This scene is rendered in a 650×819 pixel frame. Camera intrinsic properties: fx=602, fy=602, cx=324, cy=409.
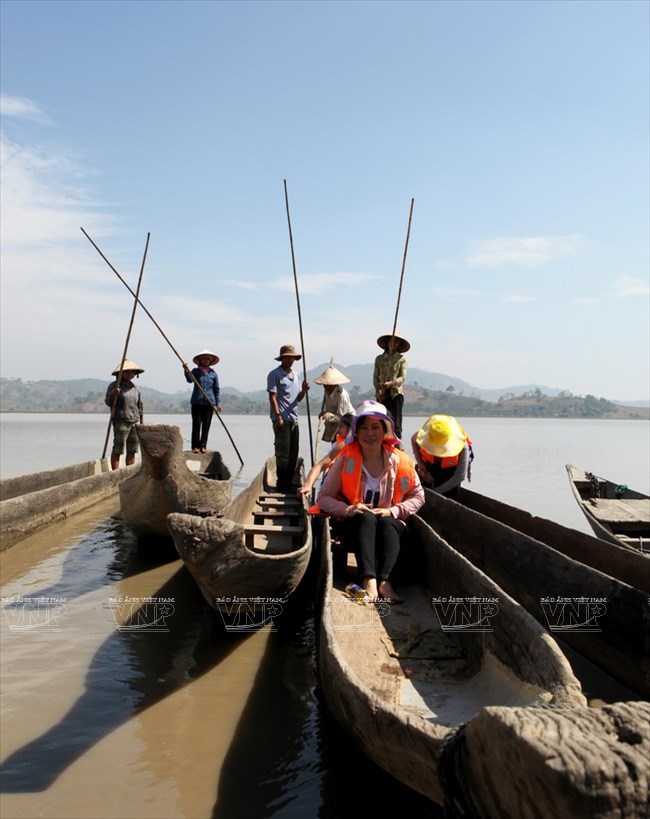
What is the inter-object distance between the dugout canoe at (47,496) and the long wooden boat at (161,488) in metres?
1.32

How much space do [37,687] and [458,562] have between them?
95.3 inches

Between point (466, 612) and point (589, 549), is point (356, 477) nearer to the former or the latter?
point (466, 612)

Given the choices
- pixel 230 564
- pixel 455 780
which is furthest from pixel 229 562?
pixel 455 780

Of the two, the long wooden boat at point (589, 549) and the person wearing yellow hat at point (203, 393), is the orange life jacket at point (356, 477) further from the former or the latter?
the person wearing yellow hat at point (203, 393)

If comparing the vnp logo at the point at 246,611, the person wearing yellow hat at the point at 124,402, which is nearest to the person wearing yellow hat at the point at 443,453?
the vnp logo at the point at 246,611

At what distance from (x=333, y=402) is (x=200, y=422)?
7.47 feet

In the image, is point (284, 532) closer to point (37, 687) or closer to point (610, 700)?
point (37, 687)

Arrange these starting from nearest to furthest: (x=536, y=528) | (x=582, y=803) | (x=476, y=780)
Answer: (x=582, y=803) < (x=476, y=780) < (x=536, y=528)

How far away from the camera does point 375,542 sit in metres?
3.81

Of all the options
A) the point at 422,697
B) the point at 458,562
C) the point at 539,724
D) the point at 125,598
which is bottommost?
the point at 125,598

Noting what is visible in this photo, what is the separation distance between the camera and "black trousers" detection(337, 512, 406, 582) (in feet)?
12.0

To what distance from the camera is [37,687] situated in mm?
3305

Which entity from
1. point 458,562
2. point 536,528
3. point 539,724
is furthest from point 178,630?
point 539,724

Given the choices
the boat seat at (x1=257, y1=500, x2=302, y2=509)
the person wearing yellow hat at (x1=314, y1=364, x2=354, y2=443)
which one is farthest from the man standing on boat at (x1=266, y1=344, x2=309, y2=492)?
the boat seat at (x1=257, y1=500, x2=302, y2=509)
